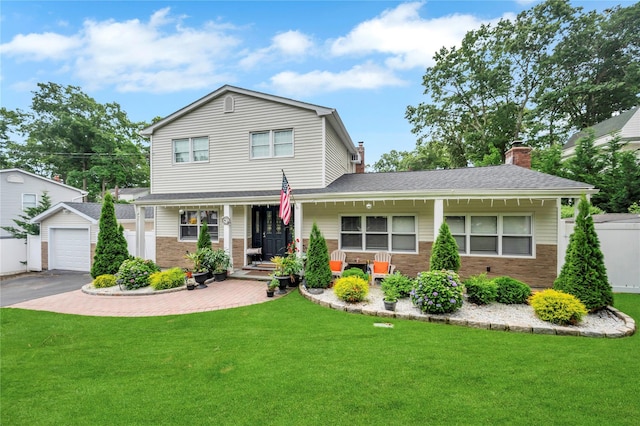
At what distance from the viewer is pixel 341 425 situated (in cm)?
282

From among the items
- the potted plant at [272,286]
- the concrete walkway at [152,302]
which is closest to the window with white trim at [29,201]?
the concrete walkway at [152,302]

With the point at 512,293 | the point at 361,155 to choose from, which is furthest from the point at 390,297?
the point at 361,155

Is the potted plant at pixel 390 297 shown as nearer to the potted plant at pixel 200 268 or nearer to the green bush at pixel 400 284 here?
the green bush at pixel 400 284

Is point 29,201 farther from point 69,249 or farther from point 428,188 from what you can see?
point 428,188

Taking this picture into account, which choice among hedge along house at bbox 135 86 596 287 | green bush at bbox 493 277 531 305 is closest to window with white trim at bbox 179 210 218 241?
hedge along house at bbox 135 86 596 287

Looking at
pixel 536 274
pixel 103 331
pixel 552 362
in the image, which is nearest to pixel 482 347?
pixel 552 362

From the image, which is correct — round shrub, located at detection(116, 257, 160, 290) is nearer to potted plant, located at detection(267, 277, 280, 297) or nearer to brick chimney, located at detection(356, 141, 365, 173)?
potted plant, located at detection(267, 277, 280, 297)

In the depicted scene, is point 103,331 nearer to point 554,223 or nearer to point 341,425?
point 341,425

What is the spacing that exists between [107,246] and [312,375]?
10.1 metres

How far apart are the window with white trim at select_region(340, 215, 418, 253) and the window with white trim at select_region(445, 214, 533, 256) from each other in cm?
146

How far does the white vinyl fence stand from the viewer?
8.09m

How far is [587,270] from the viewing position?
5.85m

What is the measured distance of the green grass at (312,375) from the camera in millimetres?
3012

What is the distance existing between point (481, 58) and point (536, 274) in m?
26.3
